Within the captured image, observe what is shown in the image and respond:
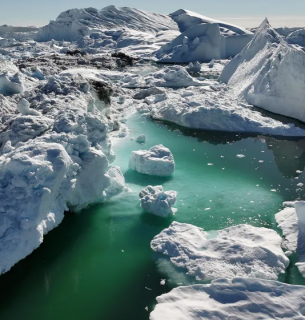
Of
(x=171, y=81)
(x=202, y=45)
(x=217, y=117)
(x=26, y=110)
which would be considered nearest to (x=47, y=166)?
(x=26, y=110)

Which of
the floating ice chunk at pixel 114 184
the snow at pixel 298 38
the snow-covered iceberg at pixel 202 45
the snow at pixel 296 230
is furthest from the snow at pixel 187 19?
the snow at pixel 296 230

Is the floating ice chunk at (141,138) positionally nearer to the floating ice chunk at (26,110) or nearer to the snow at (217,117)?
the snow at (217,117)

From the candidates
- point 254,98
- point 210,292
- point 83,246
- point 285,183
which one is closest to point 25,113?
point 83,246

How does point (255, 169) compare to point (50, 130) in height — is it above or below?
below

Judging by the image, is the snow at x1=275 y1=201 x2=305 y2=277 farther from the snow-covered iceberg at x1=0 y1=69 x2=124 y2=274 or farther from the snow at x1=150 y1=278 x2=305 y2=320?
the snow-covered iceberg at x1=0 y1=69 x2=124 y2=274

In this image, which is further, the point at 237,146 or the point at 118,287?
the point at 237,146

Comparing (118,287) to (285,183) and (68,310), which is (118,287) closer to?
(68,310)

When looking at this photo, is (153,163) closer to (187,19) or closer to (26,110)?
(26,110)
